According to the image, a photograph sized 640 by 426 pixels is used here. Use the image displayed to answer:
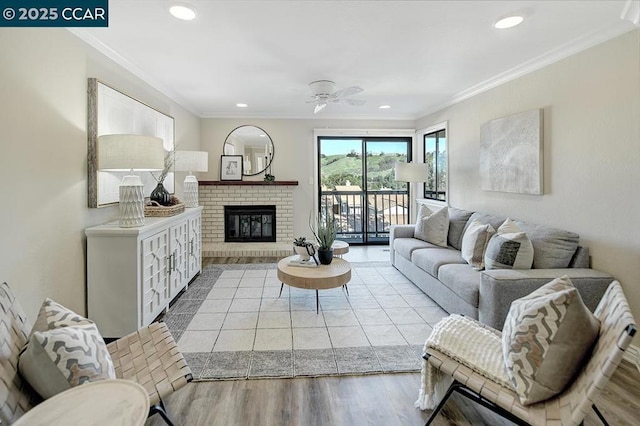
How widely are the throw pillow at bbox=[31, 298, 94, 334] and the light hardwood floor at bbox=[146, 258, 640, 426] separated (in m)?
0.72

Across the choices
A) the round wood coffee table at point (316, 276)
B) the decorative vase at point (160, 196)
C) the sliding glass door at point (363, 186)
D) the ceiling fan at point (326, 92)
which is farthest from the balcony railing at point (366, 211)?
the decorative vase at point (160, 196)

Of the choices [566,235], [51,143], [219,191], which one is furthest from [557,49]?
[219,191]

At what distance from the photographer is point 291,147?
610 cm

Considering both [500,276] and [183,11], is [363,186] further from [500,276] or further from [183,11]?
[183,11]

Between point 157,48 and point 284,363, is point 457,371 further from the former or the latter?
point 157,48

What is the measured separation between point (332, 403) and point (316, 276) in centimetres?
127

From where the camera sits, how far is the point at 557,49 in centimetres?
289

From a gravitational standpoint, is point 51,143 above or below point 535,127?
below

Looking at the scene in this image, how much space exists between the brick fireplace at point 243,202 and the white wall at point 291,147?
24 cm

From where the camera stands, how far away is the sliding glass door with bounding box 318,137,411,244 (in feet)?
20.9

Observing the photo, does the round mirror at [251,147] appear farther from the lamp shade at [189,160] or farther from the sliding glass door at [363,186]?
the lamp shade at [189,160]

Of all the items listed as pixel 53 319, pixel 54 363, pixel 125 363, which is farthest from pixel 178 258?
pixel 54 363

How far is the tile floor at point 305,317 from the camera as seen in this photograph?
2.63m

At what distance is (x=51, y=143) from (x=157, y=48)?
1.25 m
